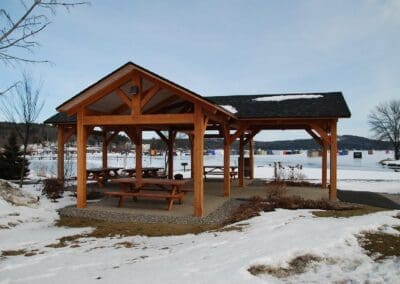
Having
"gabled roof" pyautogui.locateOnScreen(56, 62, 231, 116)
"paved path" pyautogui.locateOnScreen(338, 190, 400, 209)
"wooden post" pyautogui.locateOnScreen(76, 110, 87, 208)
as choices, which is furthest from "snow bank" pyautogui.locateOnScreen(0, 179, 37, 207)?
"paved path" pyautogui.locateOnScreen(338, 190, 400, 209)

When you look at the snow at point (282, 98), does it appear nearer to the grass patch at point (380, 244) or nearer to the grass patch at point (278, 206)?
the grass patch at point (278, 206)

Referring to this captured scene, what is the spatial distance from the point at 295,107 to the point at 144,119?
19.6 ft

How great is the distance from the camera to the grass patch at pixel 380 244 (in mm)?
4656

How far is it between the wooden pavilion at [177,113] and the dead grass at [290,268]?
4.24 meters

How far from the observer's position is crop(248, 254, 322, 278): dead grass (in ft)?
13.3

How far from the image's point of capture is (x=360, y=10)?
12117 millimetres

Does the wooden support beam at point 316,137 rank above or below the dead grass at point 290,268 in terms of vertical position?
above

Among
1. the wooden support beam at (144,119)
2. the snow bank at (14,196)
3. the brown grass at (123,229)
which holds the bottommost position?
the brown grass at (123,229)

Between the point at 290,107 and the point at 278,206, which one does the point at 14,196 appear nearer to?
the point at 278,206

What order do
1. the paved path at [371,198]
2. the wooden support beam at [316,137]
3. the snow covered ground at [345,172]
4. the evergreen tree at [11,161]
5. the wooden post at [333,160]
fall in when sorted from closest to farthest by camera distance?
the paved path at [371,198] < the wooden post at [333,160] < the wooden support beam at [316,137] < the snow covered ground at [345,172] < the evergreen tree at [11,161]

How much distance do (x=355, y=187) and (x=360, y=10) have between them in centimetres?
740

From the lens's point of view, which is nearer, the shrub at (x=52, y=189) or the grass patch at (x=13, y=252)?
the grass patch at (x=13, y=252)

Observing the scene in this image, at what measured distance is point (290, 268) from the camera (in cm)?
422

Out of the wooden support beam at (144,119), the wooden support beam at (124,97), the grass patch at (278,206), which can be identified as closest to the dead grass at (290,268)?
the grass patch at (278,206)
